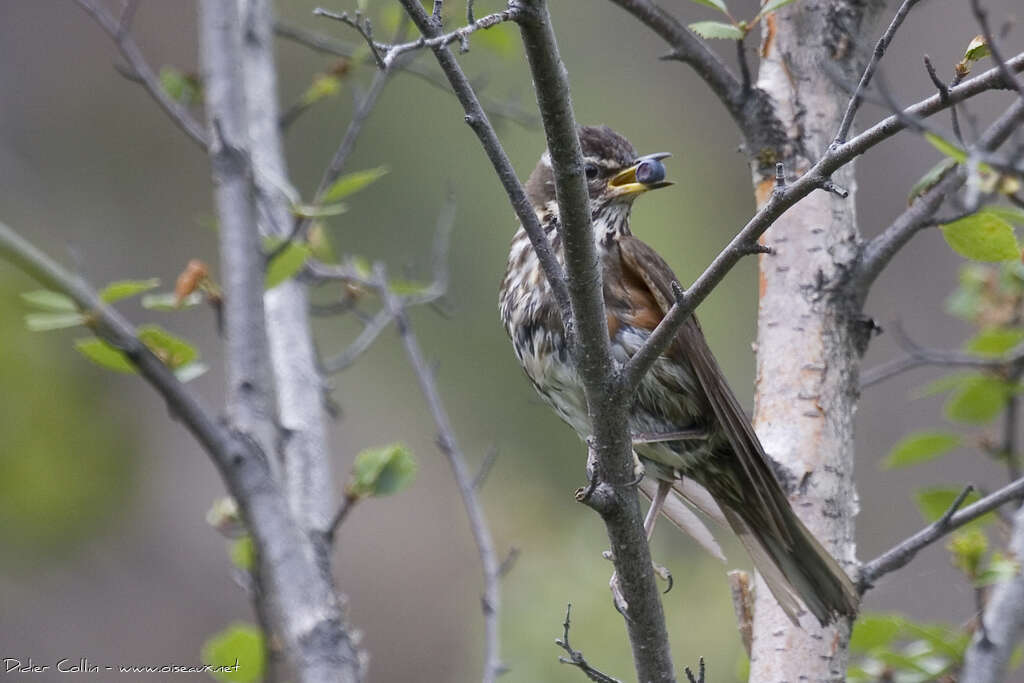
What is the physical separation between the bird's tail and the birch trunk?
45 millimetres

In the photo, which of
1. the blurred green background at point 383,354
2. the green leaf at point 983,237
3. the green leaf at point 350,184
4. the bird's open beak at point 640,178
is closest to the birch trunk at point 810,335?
the bird's open beak at point 640,178

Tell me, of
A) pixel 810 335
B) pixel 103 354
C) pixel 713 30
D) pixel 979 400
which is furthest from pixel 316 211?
pixel 979 400

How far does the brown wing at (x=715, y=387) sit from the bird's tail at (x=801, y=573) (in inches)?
0.5

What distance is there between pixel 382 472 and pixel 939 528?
127 cm

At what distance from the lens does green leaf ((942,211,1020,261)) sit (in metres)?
2.31

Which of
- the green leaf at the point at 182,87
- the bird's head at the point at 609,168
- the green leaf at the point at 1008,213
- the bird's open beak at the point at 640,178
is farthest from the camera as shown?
the green leaf at the point at 182,87

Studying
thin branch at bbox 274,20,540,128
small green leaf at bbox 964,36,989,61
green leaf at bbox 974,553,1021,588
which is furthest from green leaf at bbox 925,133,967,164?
thin branch at bbox 274,20,540,128

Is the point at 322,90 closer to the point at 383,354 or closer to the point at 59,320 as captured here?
the point at 59,320

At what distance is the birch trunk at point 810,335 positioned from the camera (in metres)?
2.93

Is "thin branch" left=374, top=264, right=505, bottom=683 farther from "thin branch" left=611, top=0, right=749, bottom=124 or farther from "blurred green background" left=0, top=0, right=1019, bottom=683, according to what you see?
"blurred green background" left=0, top=0, right=1019, bottom=683

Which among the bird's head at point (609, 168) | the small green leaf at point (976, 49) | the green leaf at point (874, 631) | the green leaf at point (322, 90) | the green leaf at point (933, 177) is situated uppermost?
the green leaf at point (322, 90)

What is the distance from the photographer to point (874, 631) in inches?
114

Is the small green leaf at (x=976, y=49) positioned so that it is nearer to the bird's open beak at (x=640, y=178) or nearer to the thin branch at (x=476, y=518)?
the bird's open beak at (x=640, y=178)

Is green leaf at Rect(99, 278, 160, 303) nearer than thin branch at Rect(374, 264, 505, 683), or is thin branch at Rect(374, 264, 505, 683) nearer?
green leaf at Rect(99, 278, 160, 303)
